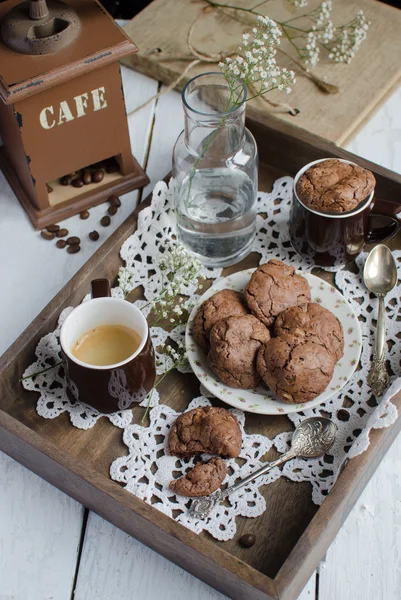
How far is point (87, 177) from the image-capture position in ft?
5.73

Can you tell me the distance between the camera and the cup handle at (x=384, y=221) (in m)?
1.50

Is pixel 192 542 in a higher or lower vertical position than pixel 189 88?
lower

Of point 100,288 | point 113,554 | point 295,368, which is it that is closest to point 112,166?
point 100,288

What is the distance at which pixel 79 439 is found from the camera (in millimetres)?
1342

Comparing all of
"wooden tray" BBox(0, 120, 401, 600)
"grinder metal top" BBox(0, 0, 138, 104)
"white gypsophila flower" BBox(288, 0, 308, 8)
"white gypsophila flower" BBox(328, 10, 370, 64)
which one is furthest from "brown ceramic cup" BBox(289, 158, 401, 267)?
"white gypsophila flower" BBox(288, 0, 308, 8)

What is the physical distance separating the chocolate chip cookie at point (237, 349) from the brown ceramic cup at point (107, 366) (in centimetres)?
11

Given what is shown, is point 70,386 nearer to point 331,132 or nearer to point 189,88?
point 189,88

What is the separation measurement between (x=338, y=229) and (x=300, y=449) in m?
0.42

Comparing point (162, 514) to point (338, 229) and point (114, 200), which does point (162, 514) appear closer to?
point (338, 229)

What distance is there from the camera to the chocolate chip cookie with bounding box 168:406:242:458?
4.20 ft

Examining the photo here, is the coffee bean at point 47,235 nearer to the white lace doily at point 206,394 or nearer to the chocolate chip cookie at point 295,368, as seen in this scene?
the white lace doily at point 206,394

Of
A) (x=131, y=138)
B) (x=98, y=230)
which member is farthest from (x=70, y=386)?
(x=131, y=138)

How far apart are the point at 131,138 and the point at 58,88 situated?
40cm

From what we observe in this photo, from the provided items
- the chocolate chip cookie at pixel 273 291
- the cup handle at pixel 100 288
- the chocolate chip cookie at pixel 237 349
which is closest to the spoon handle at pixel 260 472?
the chocolate chip cookie at pixel 237 349
